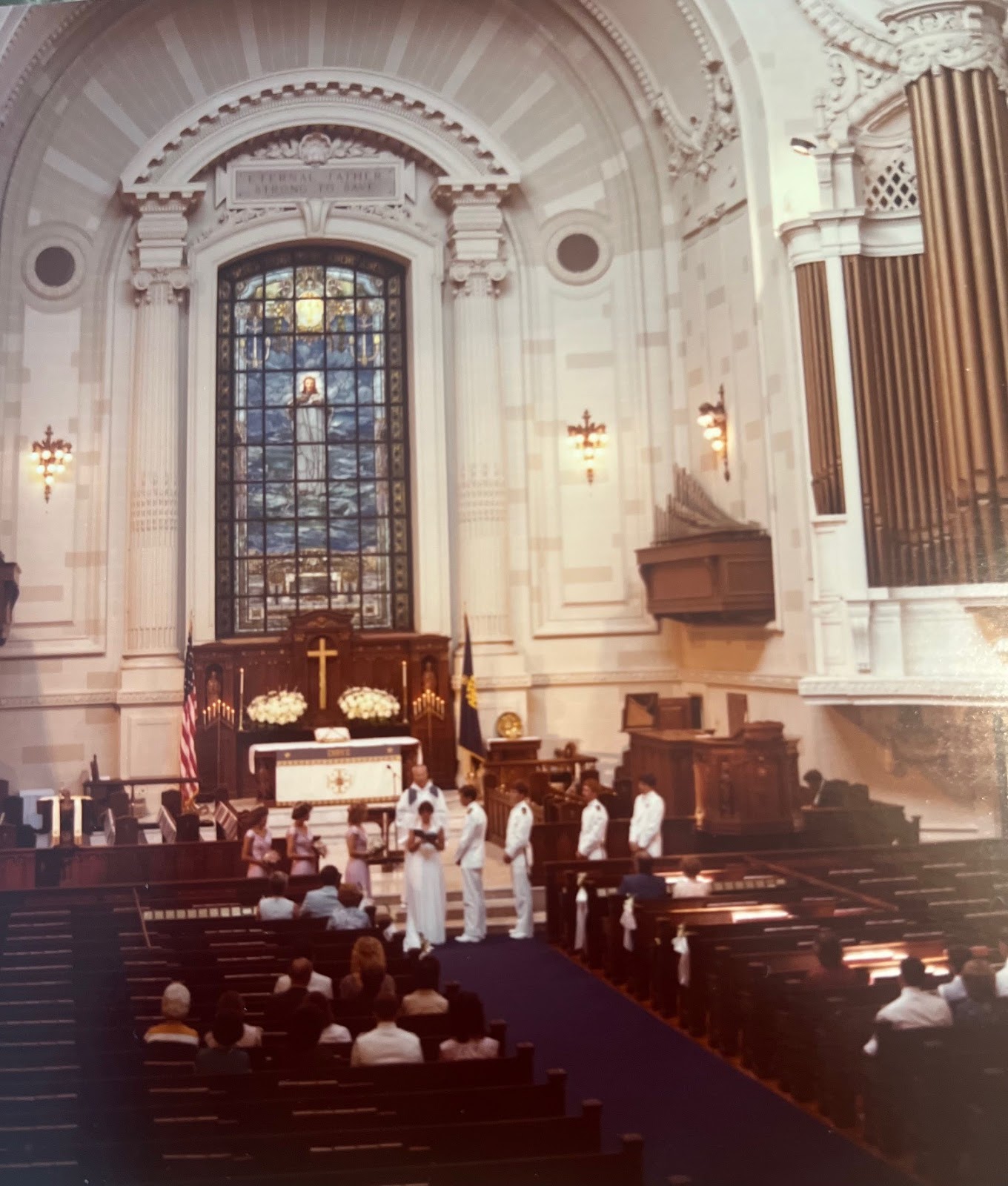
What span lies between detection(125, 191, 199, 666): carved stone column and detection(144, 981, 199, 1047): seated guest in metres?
11.2

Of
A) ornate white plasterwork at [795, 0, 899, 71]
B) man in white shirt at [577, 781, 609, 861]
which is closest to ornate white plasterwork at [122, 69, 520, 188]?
ornate white plasterwork at [795, 0, 899, 71]

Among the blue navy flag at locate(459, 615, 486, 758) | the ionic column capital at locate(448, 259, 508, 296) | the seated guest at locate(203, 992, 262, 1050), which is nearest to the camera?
the seated guest at locate(203, 992, 262, 1050)

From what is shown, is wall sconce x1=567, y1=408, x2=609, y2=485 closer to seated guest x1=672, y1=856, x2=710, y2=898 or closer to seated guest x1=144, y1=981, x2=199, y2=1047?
seated guest x1=672, y1=856, x2=710, y2=898

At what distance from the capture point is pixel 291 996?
22.5 ft

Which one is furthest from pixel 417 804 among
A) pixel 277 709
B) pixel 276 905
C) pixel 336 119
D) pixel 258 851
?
pixel 336 119

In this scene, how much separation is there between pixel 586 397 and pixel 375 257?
380 centimetres

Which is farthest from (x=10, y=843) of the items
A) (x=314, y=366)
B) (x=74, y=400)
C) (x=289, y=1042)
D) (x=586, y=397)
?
(x=586, y=397)

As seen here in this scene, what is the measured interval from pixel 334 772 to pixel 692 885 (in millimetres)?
6089

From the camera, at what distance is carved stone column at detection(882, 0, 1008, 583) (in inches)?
460

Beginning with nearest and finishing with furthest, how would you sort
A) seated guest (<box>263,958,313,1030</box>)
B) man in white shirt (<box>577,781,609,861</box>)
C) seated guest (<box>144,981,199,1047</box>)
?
1. seated guest (<box>144,981,199,1047</box>)
2. seated guest (<box>263,958,313,1030</box>)
3. man in white shirt (<box>577,781,609,861</box>)

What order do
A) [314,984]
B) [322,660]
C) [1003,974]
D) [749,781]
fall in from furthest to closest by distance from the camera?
1. [322,660]
2. [749,781]
3. [314,984]
4. [1003,974]

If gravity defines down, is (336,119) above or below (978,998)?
above

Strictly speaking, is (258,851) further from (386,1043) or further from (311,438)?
(311,438)

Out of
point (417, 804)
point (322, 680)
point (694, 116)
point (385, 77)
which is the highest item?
point (385, 77)
